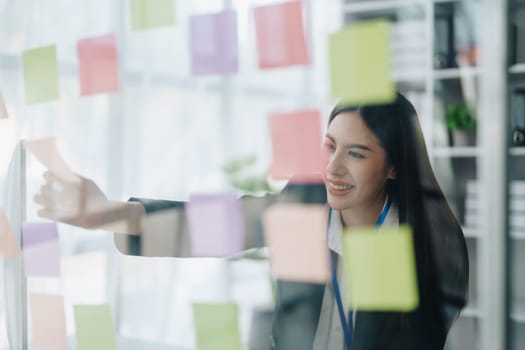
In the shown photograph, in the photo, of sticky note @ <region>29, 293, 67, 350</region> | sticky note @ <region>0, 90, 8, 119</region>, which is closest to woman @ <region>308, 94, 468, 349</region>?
sticky note @ <region>29, 293, 67, 350</region>

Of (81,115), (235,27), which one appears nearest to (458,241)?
(235,27)

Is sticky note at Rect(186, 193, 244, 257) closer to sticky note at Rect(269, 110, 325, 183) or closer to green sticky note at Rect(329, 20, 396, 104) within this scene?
sticky note at Rect(269, 110, 325, 183)

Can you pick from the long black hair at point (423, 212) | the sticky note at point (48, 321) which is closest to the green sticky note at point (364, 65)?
the long black hair at point (423, 212)

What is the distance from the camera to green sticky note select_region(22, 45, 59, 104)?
882mm

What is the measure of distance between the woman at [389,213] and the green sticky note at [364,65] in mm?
14

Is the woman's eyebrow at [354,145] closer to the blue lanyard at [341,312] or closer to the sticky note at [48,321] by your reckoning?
the blue lanyard at [341,312]

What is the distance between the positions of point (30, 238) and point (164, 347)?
1.00ft

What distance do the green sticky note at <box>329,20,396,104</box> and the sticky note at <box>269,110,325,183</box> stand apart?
6 cm

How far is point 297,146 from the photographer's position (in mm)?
662

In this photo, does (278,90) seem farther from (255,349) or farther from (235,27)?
(255,349)

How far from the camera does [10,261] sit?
957mm

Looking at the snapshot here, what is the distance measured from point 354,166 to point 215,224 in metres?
0.21

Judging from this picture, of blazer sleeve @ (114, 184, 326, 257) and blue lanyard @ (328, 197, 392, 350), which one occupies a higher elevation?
blazer sleeve @ (114, 184, 326, 257)

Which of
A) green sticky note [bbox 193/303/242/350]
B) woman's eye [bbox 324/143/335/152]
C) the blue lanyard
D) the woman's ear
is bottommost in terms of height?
green sticky note [bbox 193/303/242/350]
